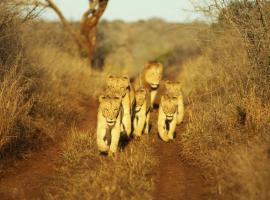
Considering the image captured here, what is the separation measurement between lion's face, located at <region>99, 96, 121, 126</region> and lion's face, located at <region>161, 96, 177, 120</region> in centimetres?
165

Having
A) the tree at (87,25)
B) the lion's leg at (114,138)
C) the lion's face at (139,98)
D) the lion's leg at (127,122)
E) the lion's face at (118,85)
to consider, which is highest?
the tree at (87,25)

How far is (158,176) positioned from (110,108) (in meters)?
1.28

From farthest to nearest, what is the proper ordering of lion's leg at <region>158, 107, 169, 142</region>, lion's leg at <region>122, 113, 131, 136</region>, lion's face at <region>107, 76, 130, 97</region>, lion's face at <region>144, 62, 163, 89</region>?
lion's face at <region>144, 62, 163, 89</region> → lion's leg at <region>158, 107, 169, 142</region> → lion's leg at <region>122, 113, 131, 136</region> → lion's face at <region>107, 76, 130, 97</region>

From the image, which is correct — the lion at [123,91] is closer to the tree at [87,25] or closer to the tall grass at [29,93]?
the tall grass at [29,93]

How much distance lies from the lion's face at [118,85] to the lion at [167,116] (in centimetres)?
84

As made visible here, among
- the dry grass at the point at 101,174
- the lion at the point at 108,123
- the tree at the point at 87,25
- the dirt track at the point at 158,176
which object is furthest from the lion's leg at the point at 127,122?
the tree at the point at 87,25

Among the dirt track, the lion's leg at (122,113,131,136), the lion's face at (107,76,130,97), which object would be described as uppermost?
the lion's face at (107,76,130,97)

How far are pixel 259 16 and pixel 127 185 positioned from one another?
14.6ft

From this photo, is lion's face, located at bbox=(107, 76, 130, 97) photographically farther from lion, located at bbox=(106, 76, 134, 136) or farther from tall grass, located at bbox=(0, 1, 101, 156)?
tall grass, located at bbox=(0, 1, 101, 156)

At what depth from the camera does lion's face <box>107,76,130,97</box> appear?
799 centimetres

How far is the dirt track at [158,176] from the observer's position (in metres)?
6.37

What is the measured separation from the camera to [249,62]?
8773mm

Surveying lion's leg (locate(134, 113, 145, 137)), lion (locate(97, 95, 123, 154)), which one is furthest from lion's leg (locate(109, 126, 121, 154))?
lion's leg (locate(134, 113, 145, 137))

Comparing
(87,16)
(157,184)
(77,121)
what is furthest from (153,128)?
(87,16)
